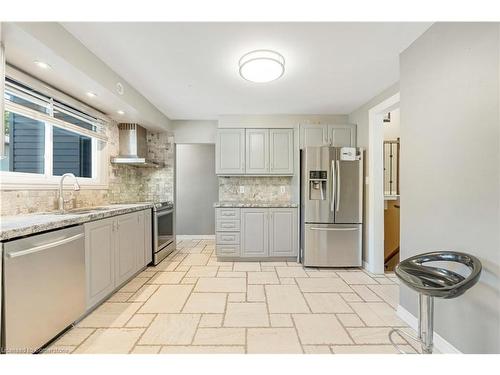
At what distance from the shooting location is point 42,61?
1899 mm

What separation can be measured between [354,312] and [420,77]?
2.10 m

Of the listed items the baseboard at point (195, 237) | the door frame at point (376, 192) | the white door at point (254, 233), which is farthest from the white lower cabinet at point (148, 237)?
the door frame at point (376, 192)

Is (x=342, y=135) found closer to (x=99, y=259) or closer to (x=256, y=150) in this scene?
(x=256, y=150)

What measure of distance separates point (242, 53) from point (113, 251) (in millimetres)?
2326

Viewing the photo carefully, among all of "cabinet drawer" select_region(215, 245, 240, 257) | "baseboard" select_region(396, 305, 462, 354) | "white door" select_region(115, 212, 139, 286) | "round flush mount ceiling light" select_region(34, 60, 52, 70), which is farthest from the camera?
"cabinet drawer" select_region(215, 245, 240, 257)

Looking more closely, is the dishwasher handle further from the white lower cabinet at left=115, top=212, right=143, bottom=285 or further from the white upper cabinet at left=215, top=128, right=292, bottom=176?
the white upper cabinet at left=215, top=128, right=292, bottom=176

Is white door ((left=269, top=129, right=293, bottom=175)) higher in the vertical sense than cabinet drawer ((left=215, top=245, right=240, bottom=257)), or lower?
higher

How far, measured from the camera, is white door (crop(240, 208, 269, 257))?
12.6 ft

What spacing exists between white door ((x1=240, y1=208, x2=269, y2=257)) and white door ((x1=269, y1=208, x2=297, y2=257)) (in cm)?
10

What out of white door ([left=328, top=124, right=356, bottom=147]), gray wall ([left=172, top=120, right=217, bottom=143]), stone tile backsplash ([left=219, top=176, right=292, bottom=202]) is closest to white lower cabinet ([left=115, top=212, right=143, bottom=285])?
stone tile backsplash ([left=219, top=176, right=292, bottom=202])

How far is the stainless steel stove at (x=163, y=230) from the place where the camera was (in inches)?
141

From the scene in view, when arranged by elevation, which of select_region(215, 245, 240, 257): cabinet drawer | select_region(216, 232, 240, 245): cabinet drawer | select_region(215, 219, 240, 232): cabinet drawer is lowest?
select_region(215, 245, 240, 257): cabinet drawer
